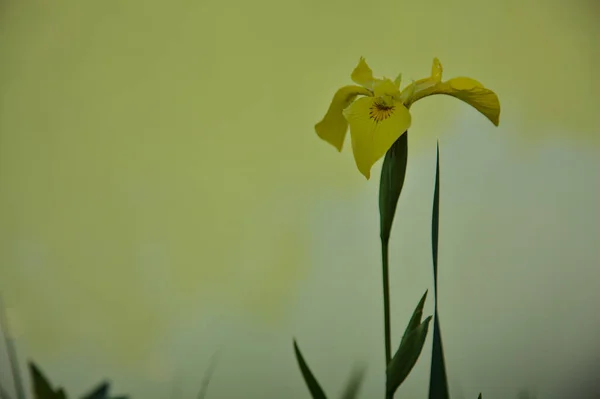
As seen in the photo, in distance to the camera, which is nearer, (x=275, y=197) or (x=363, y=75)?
(x=363, y=75)

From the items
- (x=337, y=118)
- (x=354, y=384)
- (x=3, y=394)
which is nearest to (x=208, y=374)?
(x=354, y=384)

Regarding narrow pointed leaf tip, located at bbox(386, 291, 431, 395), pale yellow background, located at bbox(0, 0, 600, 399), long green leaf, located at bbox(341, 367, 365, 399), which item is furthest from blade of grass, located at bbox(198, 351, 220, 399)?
narrow pointed leaf tip, located at bbox(386, 291, 431, 395)

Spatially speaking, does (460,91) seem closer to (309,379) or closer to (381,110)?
(381,110)

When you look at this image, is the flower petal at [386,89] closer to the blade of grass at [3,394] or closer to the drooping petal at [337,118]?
the drooping petal at [337,118]

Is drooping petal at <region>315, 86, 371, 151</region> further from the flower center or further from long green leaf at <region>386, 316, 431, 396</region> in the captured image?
long green leaf at <region>386, 316, 431, 396</region>

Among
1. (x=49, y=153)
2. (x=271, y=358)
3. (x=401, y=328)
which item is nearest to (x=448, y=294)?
(x=401, y=328)

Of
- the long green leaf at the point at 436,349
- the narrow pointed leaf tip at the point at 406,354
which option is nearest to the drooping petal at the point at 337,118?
the long green leaf at the point at 436,349
